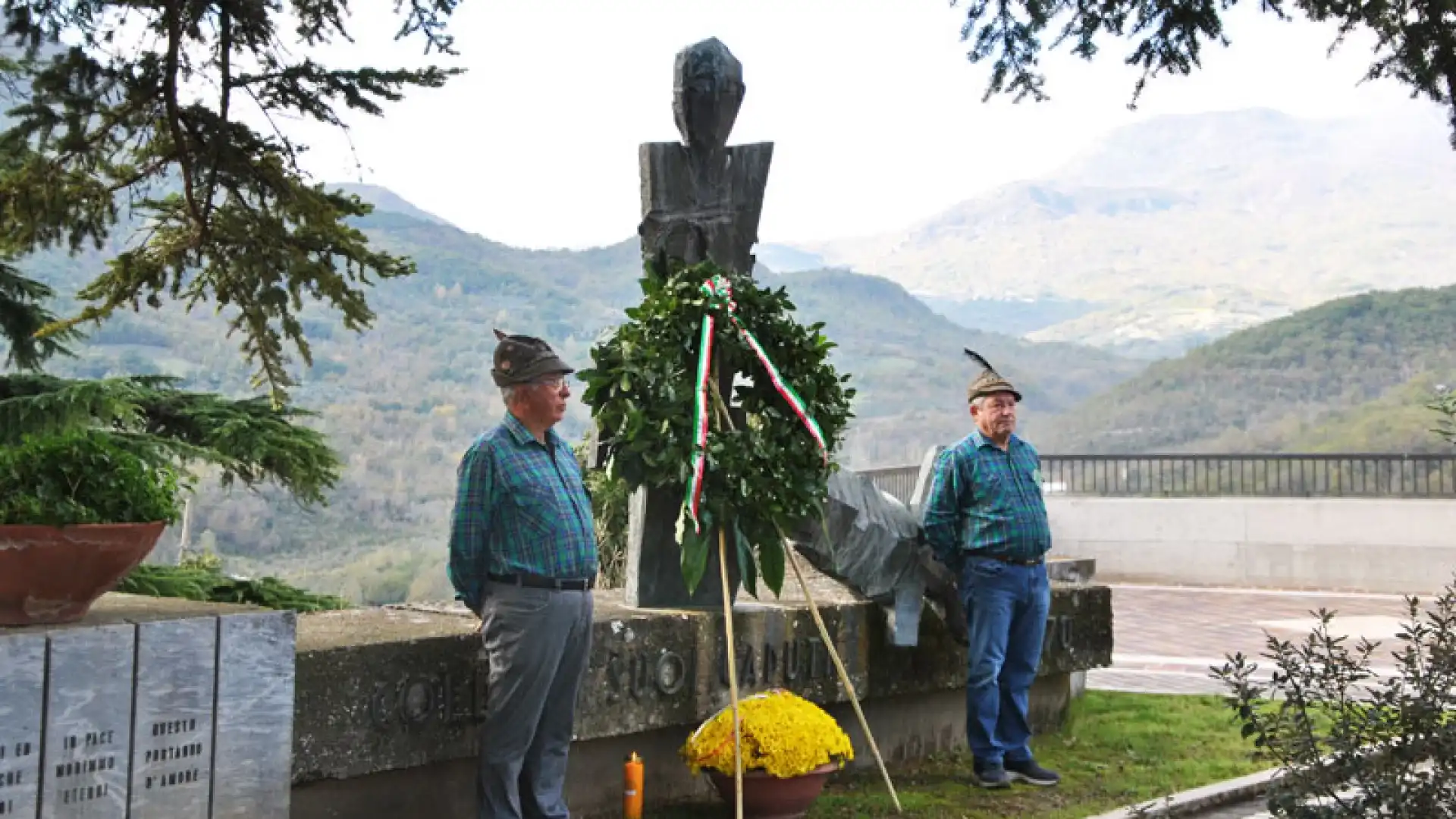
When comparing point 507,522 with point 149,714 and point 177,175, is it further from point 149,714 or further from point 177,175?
point 177,175

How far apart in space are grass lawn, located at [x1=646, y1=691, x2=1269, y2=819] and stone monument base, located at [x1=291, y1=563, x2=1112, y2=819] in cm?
23

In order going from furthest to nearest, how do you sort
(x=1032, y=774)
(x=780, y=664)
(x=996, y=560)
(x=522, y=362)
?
(x=1032, y=774), (x=996, y=560), (x=780, y=664), (x=522, y=362)

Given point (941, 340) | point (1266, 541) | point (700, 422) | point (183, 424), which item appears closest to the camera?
point (700, 422)

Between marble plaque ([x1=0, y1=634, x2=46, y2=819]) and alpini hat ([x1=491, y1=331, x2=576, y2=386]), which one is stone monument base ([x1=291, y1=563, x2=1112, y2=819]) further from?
marble plaque ([x1=0, y1=634, x2=46, y2=819])

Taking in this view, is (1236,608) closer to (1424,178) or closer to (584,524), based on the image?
(584,524)

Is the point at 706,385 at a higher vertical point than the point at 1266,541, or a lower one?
higher

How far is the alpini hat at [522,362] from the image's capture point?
5.25m

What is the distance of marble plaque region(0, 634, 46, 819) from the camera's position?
3.69 m

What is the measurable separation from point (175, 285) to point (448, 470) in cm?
3192

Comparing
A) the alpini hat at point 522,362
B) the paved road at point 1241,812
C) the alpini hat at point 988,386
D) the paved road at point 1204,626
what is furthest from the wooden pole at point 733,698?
the paved road at point 1204,626

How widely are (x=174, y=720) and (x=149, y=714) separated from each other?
0.09 m

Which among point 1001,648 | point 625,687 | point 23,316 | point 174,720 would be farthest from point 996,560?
point 23,316

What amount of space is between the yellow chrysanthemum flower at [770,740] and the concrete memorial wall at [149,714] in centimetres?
209

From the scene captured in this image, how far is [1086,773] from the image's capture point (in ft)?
24.5
